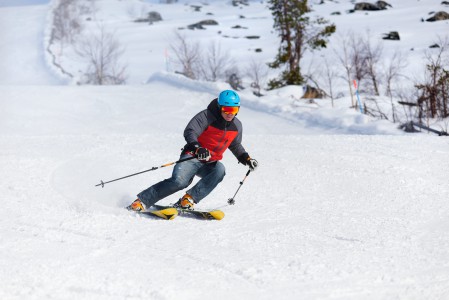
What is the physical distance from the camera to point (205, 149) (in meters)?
5.40

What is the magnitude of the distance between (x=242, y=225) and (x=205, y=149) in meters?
0.91

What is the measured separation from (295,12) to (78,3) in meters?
61.0

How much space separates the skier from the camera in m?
5.62

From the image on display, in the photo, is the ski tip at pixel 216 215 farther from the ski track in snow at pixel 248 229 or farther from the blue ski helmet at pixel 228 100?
the blue ski helmet at pixel 228 100

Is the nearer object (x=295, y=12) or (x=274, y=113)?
(x=274, y=113)

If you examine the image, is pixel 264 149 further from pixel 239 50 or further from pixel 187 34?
pixel 187 34

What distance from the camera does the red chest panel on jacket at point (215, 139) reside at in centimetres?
580

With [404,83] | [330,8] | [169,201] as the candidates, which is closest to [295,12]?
[404,83]

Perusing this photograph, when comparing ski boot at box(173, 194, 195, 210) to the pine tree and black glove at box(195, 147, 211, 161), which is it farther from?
the pine tree

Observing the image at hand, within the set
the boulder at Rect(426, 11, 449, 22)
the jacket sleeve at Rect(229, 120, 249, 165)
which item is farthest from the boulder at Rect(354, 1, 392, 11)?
the jacket sleeve at Rect(229, 120, 249, 165)

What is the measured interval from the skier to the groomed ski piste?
370mm

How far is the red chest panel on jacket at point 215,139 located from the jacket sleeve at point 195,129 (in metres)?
0.11

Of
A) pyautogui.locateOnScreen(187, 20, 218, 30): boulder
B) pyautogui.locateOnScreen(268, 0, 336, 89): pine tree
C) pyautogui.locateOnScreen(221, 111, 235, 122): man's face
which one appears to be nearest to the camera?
pyautogui.locateOnScreen(221, 111, 235, 122): man's face

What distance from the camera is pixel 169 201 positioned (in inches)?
271
